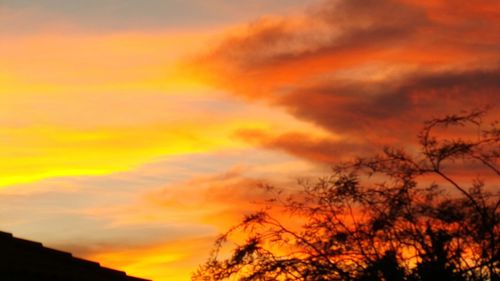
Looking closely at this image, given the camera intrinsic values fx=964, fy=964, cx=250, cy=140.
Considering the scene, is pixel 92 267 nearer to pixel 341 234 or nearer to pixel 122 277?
pixel 122 277

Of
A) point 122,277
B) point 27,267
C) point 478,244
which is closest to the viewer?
point 27,267

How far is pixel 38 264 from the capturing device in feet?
75.9

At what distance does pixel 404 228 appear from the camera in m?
26.3

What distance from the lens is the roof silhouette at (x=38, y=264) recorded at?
2202cm

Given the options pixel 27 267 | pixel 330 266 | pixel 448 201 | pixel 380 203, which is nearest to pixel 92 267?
pixel 27 267

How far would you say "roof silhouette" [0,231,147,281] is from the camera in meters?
22.0

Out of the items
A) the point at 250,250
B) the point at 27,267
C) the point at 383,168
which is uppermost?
the point at 383,168

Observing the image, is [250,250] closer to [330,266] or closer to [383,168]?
[330,266]

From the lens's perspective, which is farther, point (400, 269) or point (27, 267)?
point (400, 269)

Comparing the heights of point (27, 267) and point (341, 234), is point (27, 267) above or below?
below

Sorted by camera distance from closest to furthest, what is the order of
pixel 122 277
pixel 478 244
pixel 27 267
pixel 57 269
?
pixel 27 267
pixel 57 269
pixel 478 244
pixel 122 277

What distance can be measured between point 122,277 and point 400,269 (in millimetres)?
8112

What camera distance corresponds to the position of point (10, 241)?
888 inches

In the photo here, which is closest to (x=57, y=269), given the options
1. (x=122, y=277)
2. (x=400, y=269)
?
(x=122, y=277)
